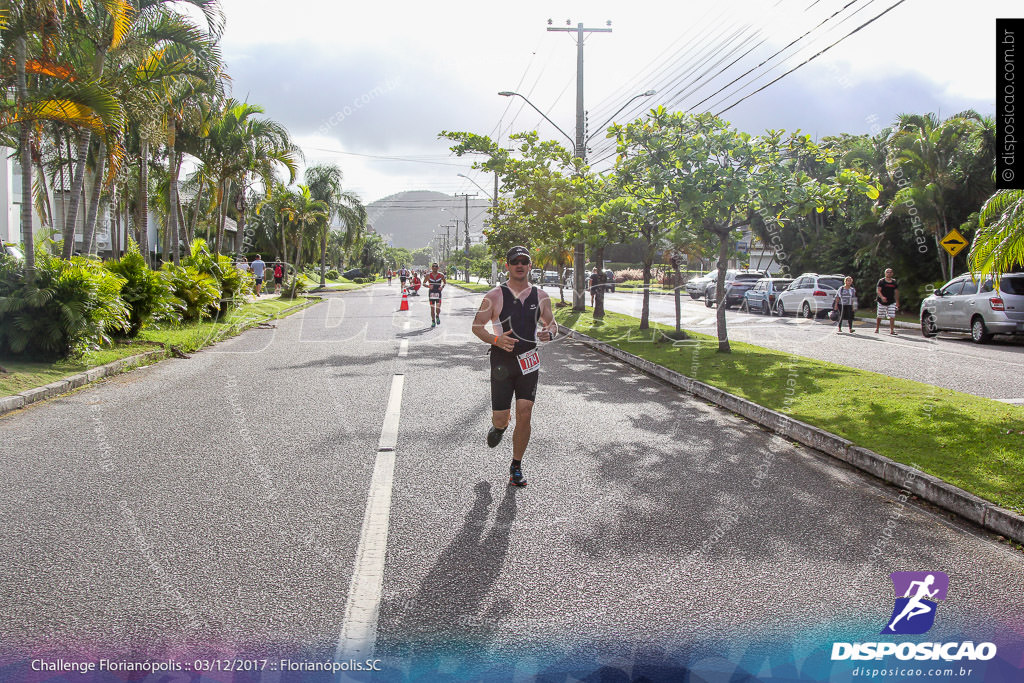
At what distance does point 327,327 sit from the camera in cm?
2119

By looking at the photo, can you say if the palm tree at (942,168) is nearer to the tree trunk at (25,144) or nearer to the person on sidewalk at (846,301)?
the person on sidewalk at (846,301)

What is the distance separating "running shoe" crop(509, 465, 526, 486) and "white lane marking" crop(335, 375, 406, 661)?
91 cm

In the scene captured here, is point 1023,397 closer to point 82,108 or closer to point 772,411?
point 772,411

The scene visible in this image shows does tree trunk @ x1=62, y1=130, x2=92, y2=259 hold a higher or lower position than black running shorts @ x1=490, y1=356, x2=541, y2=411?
higher

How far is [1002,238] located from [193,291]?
54.3 ft

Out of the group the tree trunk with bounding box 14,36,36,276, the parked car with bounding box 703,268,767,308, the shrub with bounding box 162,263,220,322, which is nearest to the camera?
the tree trunk with bounding box 14,36,36,276

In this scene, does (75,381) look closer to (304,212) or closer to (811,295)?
(811,295)

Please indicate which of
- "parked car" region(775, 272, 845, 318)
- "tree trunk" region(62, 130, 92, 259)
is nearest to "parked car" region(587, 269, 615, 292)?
"parked car" region(775, 272, 845, 318)

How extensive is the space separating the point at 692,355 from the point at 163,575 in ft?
37.0

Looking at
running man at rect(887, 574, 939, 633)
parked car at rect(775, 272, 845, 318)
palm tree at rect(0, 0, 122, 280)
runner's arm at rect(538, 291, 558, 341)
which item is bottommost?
running man at rect(887, 574, 939, 633)

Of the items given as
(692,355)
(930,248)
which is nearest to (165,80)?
(692,355)

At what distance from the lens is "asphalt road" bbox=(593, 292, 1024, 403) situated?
12.0 metres

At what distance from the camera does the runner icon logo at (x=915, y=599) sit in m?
3.73

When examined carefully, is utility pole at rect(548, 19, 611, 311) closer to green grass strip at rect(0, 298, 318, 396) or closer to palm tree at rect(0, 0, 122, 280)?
green grass strip at rect(0, 298, 318, 396)
